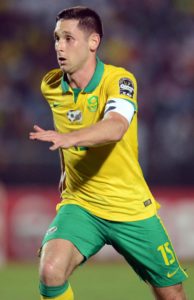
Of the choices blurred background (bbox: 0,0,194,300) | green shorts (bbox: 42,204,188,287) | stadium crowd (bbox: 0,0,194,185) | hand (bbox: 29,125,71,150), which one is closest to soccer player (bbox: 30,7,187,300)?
green shorts (bbox: 42,204,188,287)

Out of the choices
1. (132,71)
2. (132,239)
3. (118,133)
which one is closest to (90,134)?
(118,133)

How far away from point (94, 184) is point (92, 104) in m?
0.52

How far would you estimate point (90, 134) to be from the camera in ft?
13.1

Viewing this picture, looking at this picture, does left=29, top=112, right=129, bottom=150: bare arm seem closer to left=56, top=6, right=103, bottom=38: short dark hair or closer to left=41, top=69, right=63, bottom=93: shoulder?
left=56, top=6, right=103, bottom=38: short dark hair

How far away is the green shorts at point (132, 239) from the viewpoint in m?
4.82

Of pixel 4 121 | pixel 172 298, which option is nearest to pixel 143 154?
pixel 4 121

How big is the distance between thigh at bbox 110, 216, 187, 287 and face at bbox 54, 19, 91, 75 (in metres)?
1.02

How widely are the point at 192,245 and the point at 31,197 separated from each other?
2.12 metres

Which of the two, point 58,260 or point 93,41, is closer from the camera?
point 58,260

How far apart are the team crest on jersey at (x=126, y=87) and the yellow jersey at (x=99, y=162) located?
10cm

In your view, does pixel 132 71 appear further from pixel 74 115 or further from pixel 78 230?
pixel 78 230

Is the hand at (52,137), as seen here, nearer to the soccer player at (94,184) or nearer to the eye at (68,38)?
the soccer player at (94,184)

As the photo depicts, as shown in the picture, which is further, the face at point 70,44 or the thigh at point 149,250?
the thigh at point 149,250

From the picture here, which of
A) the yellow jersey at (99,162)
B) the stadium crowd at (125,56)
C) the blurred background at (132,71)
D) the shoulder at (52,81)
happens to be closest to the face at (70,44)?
the yellow jersey at (99,162)
